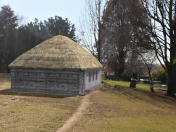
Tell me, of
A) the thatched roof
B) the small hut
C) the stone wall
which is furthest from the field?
the thatched roof

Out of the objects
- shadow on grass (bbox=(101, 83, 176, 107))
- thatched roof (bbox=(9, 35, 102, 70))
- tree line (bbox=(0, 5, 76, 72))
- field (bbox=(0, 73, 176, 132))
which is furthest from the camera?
tree line (bbox=(0, 5, 76, 72))

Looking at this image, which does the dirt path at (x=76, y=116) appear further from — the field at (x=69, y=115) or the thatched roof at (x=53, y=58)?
the thatched roof at (x=53, y=58)

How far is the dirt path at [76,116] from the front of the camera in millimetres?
11302

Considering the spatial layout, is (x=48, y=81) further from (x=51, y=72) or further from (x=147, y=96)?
(x=147, y=96)

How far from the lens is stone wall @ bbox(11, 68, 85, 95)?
19984 millimetres

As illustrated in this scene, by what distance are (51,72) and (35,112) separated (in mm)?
7123

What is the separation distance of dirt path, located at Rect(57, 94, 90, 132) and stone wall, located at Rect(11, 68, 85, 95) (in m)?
1.91

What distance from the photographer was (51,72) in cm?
2039

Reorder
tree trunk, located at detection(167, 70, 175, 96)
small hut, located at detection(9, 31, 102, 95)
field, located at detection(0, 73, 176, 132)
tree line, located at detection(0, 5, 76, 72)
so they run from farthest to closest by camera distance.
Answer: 1. tree line, located at detection(0, 5, 76, 72)
2. tree trunk, located at detection(167, 70, 175, 96)
3. small hut, located at detection(9, 31, 102, 95)
4. field, located at detection(0, 73, 176, 132)

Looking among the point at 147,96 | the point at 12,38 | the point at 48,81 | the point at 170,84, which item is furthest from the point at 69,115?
the point at 12,38

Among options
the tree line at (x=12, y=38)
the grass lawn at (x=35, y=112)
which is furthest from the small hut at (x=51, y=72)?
the tree line at (x=12, y=38)

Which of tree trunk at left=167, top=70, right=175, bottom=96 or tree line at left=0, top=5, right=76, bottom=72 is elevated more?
tree line at left=0, top=5, right=76, bottom=72

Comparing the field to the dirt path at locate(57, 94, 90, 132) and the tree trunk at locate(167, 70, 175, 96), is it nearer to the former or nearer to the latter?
the dirt path at locate(57, 94, 90, 132)

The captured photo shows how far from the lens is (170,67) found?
26812 millimetres
